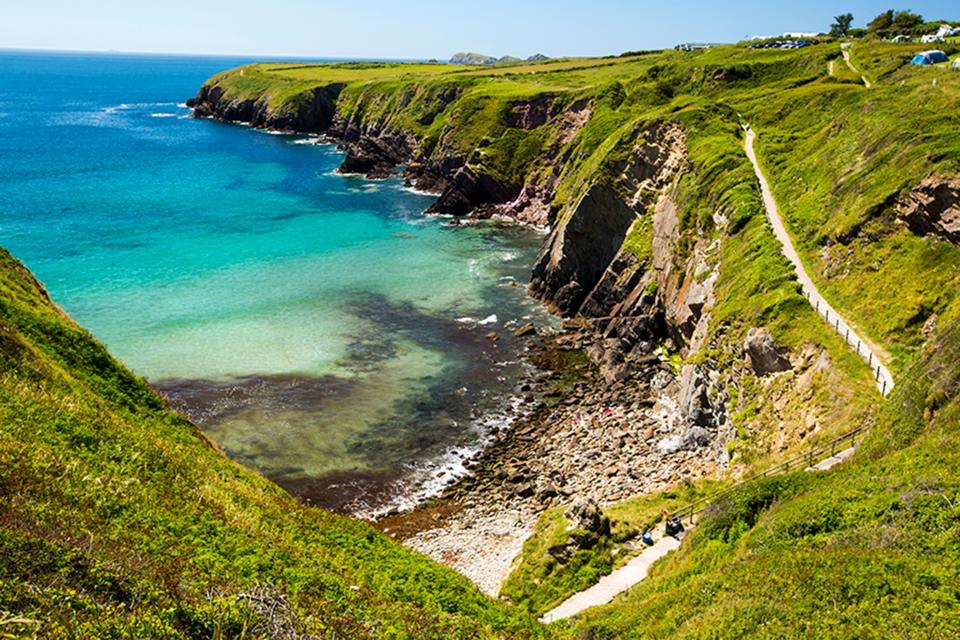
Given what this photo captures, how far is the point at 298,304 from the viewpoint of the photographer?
205ft

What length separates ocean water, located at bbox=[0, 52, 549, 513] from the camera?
4225cm

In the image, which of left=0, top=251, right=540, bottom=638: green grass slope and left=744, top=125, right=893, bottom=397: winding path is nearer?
left=0, top=251, right=540, bottom=638: green grass slope

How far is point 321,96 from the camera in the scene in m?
168

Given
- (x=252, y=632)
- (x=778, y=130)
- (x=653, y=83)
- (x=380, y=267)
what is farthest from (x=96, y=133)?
(x=252, y=632)

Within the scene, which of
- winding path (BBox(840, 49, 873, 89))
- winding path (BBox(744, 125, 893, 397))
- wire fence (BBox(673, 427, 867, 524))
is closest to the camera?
wire fence (BBox(673, 427, 867, 524))

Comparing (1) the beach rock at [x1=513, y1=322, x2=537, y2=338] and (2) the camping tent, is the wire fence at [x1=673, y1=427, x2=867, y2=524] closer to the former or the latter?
(1) the beach rock at [x1=513, y1=322, x2=537, y2=338]

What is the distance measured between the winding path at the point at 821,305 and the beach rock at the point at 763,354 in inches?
116

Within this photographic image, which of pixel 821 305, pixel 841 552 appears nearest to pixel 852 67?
pixel 821 305

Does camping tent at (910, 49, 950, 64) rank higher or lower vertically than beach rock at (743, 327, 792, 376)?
higher

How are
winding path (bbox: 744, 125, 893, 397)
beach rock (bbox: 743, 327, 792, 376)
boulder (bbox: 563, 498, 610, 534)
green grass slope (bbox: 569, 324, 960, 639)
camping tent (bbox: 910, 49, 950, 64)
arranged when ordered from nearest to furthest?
green grass slope (bbox: 569, 324, 960, 639) < boulder (bbox: 563, 498, 610, 534) < winding path (bbox: 744, 125, 893, 397) < beach rock (bbox: 743, 327, 792, 376) < camping tent (bbox: 910, 49, 950, 64)

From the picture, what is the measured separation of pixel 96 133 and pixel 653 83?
130 meters

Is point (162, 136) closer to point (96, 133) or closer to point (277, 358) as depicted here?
point (96, 133)

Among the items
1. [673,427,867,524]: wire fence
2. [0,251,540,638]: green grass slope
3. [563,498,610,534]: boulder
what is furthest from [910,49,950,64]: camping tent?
[0,251,540,638]: green grass slope

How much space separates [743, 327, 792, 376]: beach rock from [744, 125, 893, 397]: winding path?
2.94 metres
